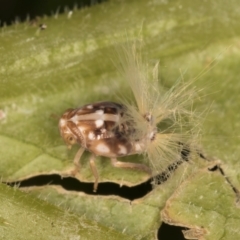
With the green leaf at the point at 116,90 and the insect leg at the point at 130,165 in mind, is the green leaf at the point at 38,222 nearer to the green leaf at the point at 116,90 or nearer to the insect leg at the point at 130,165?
the green leaf at the point at 116,90

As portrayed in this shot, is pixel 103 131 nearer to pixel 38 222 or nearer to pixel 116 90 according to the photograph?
pixel 116 90

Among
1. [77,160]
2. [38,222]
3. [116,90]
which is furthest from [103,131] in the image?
[38,222]

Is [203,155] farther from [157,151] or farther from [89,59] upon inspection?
[89,59]

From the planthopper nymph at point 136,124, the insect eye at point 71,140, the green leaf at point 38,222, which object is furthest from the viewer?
the insect eye at point 71,140

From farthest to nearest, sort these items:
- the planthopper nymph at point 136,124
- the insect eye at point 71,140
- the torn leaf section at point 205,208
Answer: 1. the insect eye at point 71,140
2. the planthopper nymph at point 136,124
3. the torn leaf section at point 205,208

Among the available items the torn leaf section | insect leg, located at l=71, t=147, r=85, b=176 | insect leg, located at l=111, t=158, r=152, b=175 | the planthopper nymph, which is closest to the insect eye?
the planthopper nymph

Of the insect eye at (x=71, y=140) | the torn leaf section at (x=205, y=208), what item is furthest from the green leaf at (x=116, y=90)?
the insect eye at (x=71, y=140)

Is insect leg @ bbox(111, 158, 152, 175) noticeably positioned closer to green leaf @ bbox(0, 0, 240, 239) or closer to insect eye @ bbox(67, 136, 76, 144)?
green leaf @ bbox(0, 0, 240, 239)

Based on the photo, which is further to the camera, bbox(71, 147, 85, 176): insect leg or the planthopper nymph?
bbox(71, 147, 85, 176): insect leg
